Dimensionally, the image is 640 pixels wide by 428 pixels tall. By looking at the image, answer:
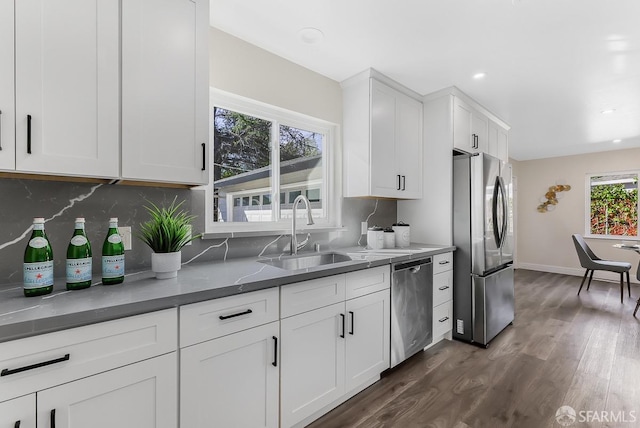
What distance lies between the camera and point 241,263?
1872 mm

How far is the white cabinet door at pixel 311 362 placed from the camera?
5.07ft

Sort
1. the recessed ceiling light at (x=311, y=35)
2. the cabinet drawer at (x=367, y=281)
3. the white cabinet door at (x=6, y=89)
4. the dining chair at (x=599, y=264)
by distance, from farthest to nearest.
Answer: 1. the dining chair at (x=599, y=264)
2. the recessed ceiling light at (x=311, y=35)
3. the cabinet drawer at (x=367, y=281)
4. the white cabinet door at (x=6, y=89)

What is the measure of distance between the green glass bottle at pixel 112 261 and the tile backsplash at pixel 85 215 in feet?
0.54

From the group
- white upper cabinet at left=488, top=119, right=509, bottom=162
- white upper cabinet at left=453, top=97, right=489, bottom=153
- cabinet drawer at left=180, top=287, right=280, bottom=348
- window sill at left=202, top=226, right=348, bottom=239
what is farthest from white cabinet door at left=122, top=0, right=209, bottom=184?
white upper cabinet at left=488, top=119, right=509, bottom=162

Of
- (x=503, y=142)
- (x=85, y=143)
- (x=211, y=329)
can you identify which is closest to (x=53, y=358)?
(x=211, y=329)

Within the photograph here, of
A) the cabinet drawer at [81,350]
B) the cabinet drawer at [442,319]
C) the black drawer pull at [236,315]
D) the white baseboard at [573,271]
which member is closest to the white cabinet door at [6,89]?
the cabinet drawer at [81,350]

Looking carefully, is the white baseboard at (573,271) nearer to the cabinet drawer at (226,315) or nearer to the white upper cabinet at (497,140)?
the white upper cabinet at (497,140)

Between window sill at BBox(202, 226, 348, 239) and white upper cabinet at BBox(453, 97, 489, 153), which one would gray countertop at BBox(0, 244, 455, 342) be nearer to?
window sill at BBox(202, 226, 348, 239)

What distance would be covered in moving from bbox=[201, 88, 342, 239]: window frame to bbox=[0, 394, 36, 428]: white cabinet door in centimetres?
109

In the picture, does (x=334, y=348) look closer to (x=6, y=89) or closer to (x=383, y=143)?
(x=383, y=143)

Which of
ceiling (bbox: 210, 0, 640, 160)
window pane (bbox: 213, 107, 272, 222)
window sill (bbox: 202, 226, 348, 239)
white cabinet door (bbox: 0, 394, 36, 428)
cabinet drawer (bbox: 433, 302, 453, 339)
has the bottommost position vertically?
cabinet drawer (bbox: 433, 302, 453, 339)

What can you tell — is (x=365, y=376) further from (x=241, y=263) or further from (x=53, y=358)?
(x=53, y=358)

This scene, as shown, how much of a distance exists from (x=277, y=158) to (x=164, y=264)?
4.22 ft

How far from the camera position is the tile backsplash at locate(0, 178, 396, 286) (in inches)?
51.4
